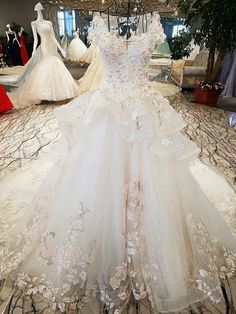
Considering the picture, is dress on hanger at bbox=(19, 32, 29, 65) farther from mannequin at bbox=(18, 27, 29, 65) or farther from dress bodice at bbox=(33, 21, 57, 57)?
dress bodice at bbox=(33, 21, 57, 57)

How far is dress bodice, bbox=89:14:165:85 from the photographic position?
1489 mm

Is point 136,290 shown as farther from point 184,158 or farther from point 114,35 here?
point 114,35

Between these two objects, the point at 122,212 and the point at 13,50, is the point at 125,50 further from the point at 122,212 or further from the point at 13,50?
the point at 13,50

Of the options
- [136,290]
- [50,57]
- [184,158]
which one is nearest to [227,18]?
[50,57]

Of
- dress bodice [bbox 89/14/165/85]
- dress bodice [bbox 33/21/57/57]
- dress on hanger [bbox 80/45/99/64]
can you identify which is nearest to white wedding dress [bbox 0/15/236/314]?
dress bodice [bbox 89/14/165/85]

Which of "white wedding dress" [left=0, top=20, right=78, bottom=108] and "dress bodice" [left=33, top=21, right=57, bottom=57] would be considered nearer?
"dress bodice" [left=33, top=21, right=57, bottom=57]

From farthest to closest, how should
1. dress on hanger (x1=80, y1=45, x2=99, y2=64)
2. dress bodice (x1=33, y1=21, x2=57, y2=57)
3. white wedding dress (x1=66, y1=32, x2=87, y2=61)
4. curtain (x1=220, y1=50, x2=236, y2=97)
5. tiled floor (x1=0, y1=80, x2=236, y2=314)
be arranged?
white wedding dress (x1=66, y1=32, x2=87, y2=61), dress on hanger (x1=80, y1=45, x2=99, y2=64), curtain (x1=220, y1=50, x2=236, y2=97), dress bodice (x1=33, y1=21, x2=57, y2=57), tiled floor (x1=0, y1=80, x2=236, y2=314)

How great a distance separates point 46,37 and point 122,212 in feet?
13.7

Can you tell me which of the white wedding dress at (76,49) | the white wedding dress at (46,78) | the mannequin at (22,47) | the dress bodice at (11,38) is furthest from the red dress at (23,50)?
the white wedding dress at (46,78)

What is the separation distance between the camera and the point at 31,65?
198 inches

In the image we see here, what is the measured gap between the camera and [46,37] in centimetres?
469

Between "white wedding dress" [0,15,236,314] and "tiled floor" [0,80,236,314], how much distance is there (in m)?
0.06

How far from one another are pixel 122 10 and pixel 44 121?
2808 mm

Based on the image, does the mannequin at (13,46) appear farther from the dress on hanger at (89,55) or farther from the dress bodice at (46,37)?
the dress bodice at (46,37)
